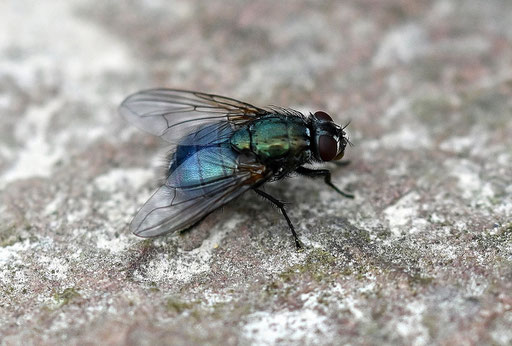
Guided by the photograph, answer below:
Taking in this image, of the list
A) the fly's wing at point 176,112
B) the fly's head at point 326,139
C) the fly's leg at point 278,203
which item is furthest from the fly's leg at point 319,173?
the fly's wing at point 176,112

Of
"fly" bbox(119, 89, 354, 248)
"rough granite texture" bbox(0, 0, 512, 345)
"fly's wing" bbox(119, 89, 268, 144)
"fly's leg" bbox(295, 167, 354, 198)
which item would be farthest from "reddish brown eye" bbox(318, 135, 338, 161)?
"fly's wing" bbox(119, 89, 268, 144)

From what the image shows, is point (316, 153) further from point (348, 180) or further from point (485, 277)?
point (485, 277)

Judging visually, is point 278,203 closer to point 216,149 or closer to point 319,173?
point 319,173

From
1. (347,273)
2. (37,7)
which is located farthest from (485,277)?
(37,7)

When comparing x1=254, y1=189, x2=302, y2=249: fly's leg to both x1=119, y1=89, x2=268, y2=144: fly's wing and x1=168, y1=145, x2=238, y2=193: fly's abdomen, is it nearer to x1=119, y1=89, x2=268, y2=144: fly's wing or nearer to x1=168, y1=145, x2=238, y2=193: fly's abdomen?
x1=168, y1=145, x2=238, y2=193: fly's abdomen

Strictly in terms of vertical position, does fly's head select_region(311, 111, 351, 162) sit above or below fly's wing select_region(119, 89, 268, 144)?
below

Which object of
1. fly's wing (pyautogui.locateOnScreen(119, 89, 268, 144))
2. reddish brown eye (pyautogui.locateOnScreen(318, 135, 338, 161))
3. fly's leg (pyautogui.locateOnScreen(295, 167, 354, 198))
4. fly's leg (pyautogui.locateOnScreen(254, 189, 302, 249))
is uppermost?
fly's wing (pyautogui.locateOnScreen(119, 89, 268, 144))

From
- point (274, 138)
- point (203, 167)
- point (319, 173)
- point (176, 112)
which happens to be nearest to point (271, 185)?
point (319, 173)
